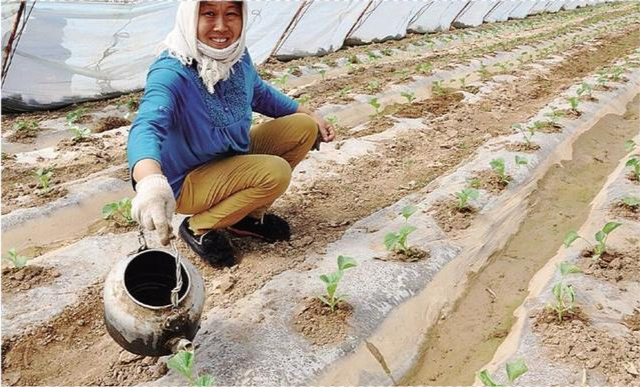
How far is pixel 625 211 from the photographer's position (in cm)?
370

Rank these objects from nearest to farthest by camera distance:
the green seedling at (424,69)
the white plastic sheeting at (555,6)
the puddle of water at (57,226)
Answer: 1. the puddle of water at (57,226)
2. the green seedling at (424,69)
3. the white plastic sheeting at (555,6)

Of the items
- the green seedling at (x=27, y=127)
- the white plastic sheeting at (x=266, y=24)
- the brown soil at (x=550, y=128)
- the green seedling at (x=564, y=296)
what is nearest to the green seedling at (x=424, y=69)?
the white plastic sheeting at (x=266, y=24)

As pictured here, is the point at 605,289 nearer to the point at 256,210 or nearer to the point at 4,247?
the point at 256,210

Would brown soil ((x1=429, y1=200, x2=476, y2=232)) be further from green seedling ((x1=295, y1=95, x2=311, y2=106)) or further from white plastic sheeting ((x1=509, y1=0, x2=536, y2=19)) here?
white plastic sheeting ((x1=509, y1=0, x2=536, y2=19))

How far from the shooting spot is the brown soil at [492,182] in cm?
405

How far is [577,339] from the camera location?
238cm

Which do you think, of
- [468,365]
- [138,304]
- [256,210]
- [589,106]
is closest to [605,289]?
[468,365]

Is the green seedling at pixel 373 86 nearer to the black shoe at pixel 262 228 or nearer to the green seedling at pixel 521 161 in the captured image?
the green seedling at pixel 521 161

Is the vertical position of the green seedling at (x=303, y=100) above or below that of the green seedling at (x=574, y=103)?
below

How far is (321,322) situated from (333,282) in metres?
0.19

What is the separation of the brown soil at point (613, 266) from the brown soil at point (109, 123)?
15.4 ft

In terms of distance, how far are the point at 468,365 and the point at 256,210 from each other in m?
1.34

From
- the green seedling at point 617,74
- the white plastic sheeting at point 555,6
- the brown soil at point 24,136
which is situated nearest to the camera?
the brown soil at point 24,136

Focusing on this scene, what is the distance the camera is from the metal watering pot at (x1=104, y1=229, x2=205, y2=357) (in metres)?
1.97
